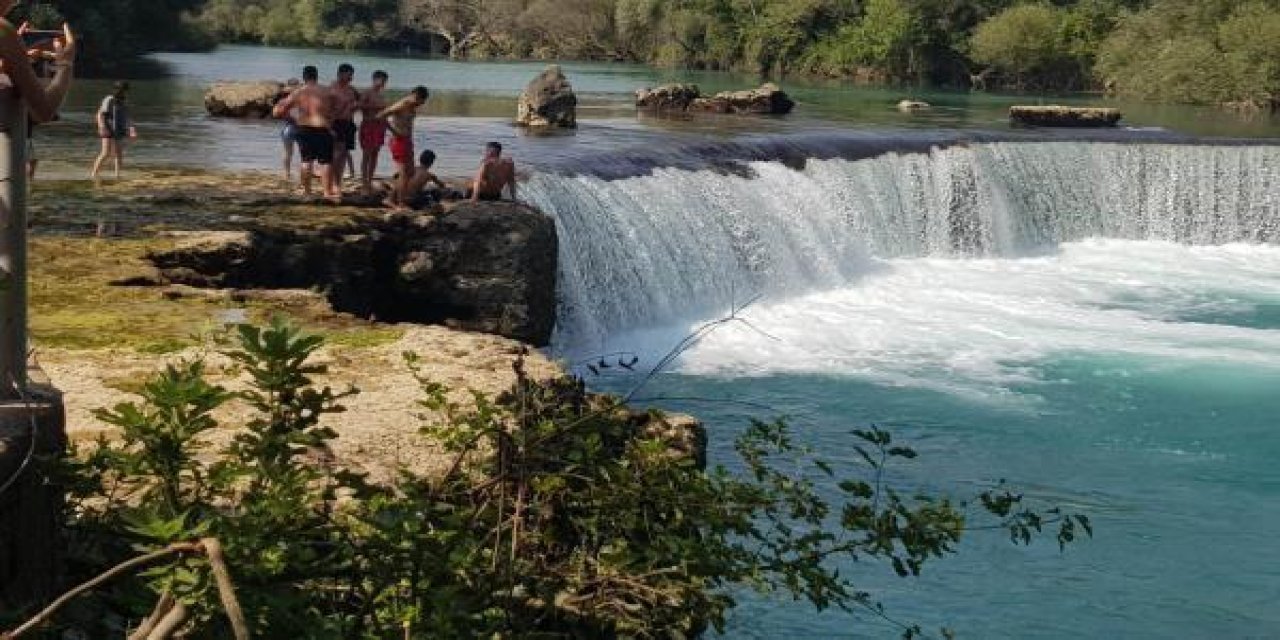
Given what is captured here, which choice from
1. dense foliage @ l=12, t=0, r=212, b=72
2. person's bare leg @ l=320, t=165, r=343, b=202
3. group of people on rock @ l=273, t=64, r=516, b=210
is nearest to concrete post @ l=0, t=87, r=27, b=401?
group of people on rock @ l=273, t=64, r=516, b=210

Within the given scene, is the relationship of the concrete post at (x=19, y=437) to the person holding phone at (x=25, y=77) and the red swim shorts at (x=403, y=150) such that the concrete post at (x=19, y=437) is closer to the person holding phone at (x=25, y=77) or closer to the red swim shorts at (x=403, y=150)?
the person holding phone at (x=25, y=77)

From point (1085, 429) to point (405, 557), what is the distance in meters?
10.8

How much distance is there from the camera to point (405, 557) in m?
4.19

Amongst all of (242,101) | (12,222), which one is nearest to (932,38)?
(242,101)

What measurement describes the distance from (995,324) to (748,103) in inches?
575

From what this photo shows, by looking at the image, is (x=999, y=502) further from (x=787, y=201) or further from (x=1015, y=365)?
(x=787, y=201)

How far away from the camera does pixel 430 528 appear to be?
511 cm

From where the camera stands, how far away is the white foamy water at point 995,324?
52.1 feet

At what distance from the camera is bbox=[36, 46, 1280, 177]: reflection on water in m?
20.1

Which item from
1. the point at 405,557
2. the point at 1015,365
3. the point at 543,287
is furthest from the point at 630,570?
the point at 1015,365

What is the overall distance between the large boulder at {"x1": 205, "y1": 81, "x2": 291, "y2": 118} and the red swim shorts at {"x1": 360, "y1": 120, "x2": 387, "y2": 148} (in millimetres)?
10449

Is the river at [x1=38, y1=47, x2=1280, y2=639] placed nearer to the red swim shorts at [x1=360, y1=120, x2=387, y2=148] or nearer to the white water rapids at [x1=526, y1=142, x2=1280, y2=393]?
the white water rapids at [x1=526, y1=142, x2=1280, y2=393]

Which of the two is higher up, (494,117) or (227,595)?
A: (494,117)

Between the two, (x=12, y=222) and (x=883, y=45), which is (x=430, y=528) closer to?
(x=12, y=222)
